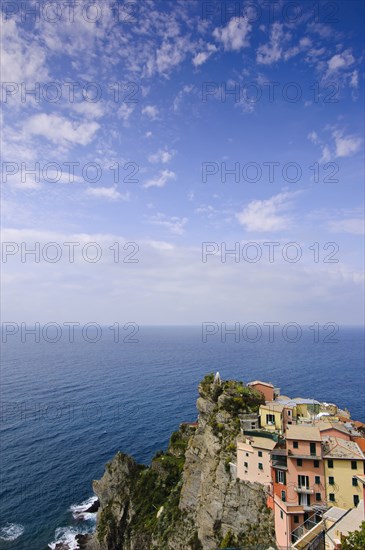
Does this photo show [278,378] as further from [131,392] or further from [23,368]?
[23,368]

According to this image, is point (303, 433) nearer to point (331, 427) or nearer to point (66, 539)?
point (331, 427)

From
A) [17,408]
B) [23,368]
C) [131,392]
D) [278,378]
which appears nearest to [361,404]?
[278,378]

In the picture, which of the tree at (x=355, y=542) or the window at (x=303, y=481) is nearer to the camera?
the tree at (x=355, y=542)

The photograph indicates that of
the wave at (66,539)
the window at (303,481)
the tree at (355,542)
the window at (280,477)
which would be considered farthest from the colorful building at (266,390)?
the wave at (66,539)

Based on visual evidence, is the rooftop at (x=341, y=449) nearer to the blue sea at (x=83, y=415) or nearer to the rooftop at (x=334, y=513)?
the rooftop at (x=334, y=513)

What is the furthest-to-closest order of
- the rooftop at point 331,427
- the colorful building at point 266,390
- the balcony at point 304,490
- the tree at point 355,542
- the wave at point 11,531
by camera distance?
the wave at point 11,531, the colorful building at point 266,390, the rooftop at point 331,427, the balcony at point 304,490, the tree at point 355,542

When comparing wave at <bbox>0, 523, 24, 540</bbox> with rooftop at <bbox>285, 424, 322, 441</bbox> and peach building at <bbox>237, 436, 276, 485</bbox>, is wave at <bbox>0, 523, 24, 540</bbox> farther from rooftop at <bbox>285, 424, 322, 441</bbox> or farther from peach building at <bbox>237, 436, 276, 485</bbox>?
rooftop at <bbox>285, 424, 322, 441</bbox>

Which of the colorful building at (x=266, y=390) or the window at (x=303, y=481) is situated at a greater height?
the colorful building at (x=266, y=390)
